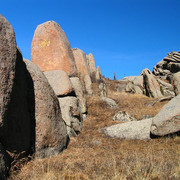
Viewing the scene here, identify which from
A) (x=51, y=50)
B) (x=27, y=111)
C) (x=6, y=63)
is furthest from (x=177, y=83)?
(x=6, y=63)

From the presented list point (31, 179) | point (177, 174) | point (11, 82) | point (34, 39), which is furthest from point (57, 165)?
point (34, 39)

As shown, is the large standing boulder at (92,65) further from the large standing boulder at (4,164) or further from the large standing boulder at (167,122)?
the large standing boulder at (4,164)

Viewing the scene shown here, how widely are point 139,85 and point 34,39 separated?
1089cm

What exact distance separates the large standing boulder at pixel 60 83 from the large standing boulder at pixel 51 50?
151 centimetres

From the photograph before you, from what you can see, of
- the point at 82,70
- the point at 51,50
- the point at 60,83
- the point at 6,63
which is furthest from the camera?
the point at 82,70

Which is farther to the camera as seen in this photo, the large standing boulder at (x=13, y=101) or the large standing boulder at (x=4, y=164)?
the large standing boulder at (x=13, y=101)

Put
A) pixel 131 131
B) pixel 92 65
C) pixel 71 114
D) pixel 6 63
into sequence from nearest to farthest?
pixel 6 63 < pixel 131 131 < pixel 71 114 < pixel 92 65

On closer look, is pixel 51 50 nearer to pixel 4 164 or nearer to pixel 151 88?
pixel 4 164

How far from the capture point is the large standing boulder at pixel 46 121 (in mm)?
4344

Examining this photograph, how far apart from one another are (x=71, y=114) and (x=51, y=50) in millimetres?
3554

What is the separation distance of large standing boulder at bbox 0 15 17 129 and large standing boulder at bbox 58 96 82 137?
3.16 m

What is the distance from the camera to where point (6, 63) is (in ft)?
11.3

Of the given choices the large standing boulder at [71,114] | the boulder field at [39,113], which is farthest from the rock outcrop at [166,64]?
the large standing boulder at [71,114]

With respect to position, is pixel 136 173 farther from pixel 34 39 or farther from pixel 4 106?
pixel 34 39
